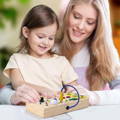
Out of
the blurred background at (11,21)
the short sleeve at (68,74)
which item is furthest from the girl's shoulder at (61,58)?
the blurred background at (11,21)

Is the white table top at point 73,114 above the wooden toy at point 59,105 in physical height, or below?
below

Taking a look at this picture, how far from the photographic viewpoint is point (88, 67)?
0.96 meters

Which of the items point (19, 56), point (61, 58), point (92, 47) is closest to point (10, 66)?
point (19, 56)

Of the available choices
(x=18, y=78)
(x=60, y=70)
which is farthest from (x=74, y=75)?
→ (x=18, y=78)

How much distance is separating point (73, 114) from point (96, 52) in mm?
229

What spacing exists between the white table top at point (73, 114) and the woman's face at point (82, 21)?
215mm

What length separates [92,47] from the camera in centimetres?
95

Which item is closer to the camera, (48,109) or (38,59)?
(48,109)

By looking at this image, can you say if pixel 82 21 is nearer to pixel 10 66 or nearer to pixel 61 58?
pixel 61 58

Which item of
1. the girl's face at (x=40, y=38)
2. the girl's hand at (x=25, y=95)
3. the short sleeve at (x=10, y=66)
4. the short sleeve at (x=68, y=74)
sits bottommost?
the girl's hand at (x=25, y=95)

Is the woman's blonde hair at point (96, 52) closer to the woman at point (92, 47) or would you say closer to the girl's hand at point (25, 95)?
the woman at point (92, 47)

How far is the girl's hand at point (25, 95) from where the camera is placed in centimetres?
80

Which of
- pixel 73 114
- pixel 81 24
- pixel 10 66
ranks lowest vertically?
pixel 73 114

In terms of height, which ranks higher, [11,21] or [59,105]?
[11,21]
